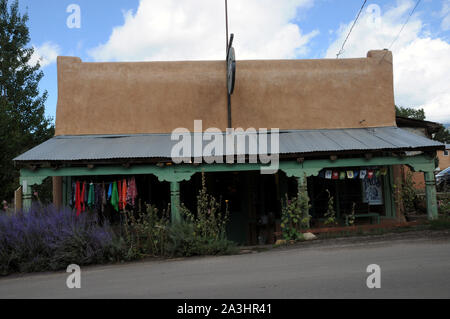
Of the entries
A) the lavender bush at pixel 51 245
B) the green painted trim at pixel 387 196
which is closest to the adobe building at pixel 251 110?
the green painted trim at pixel 387 196

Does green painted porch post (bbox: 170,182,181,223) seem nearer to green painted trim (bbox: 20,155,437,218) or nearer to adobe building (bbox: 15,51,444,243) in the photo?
green painted trim (bbox: 20,155,437,218)

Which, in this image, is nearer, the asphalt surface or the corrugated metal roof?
the asphalt surface

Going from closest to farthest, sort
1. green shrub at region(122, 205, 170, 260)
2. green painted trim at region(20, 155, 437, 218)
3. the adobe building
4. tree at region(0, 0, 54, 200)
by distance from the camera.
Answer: green shrub at region(122, 205, 170, 260), green painted trim at region(20, 155, 437, 218), the adobe building, tree at region(0, 0, 54, 200)

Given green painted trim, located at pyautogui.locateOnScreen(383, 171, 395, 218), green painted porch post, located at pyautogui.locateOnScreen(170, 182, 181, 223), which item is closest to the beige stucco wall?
green painted trim, located at pyautogui.locateOnScreen(383, 171, 395, 218)

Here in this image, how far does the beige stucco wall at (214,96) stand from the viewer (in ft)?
35.3

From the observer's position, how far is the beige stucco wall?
1076cm

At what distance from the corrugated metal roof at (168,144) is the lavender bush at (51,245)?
1.74m

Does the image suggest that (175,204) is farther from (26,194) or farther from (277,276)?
(277,276)

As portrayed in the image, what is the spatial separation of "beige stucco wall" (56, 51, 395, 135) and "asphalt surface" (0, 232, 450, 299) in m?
4.65

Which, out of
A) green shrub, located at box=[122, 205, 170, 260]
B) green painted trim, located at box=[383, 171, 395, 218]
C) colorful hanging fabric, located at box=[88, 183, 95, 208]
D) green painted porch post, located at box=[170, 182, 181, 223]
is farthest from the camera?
green painted trim, located at box=[383, 171, 395, 218]

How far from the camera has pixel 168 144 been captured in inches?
380

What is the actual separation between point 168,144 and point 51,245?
389 centimetres
